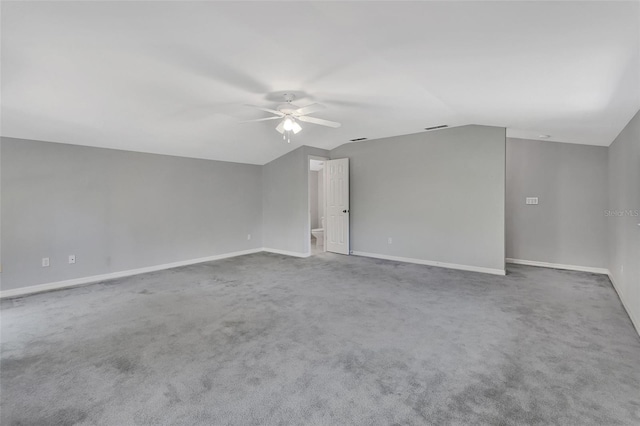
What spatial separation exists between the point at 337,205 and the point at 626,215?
15.2 feet

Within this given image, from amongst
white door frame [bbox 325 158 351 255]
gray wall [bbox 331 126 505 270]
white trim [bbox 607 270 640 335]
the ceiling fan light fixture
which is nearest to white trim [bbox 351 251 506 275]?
gray wall [bbox 331 126 505 270]

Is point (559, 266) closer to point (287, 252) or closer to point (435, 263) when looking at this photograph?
point (435, 263)

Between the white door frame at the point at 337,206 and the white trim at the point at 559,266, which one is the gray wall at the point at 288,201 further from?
the white trim at the point at 559,266

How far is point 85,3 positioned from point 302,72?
168 cm

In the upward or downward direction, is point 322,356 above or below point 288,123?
below

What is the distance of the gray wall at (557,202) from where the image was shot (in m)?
4.93

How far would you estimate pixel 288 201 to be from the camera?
22.0 ft

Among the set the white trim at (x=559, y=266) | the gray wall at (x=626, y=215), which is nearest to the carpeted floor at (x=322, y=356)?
the gray wall at (x=626, y=215)

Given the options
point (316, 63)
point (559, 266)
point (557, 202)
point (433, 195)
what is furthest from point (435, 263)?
point (316, 63)

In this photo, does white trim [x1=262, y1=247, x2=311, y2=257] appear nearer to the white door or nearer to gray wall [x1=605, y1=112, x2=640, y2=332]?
the white door

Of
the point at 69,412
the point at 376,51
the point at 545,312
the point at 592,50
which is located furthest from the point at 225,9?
the point at 545,312

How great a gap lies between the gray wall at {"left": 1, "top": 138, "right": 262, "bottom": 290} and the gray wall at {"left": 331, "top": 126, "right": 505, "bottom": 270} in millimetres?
2923

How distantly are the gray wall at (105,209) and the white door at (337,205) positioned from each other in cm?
210

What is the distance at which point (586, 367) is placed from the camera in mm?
2215
